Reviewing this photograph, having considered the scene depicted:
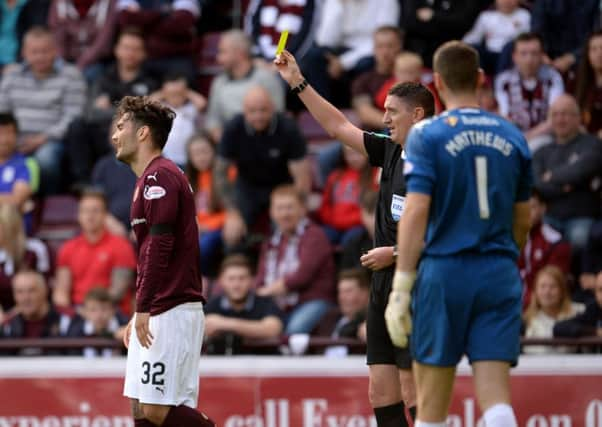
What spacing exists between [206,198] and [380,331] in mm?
5278

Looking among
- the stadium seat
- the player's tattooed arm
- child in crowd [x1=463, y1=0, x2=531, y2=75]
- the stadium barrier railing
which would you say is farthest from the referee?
the stadium seat

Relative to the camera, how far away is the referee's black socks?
757cm

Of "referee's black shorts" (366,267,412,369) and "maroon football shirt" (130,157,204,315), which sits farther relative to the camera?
"referee's black shorts" (366,267,412,369)

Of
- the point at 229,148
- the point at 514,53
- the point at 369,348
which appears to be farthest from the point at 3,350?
the point at 514,53

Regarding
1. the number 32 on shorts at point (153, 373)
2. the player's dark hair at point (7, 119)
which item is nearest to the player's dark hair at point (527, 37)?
the player's dark hair at point (7, 119)

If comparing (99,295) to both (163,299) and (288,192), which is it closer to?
(288,192)

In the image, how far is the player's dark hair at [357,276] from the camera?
431 inches

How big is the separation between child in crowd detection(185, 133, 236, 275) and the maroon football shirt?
4.89 metres

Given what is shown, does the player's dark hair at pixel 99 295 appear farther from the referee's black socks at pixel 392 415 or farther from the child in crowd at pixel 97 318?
the referee's black socks at pixel 392 415

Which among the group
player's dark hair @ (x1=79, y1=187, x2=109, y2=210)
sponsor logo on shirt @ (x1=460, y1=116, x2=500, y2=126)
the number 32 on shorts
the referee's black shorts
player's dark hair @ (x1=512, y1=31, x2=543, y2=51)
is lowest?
the number 32 on shorts

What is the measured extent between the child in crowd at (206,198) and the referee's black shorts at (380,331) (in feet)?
16.2

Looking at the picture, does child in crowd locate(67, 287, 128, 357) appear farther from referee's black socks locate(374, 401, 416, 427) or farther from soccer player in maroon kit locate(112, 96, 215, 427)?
referee's black socks locate(374, 401, 416, 427)

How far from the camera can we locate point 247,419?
10289 millimetres

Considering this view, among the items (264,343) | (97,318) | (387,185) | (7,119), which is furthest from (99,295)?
(387,185)
